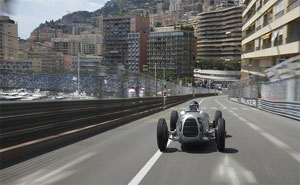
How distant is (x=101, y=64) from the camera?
1416 cm

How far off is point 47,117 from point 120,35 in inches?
6503

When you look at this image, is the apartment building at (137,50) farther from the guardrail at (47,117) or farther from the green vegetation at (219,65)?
the guardrail at (47,117)

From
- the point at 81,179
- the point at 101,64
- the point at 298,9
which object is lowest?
the point at 81,179

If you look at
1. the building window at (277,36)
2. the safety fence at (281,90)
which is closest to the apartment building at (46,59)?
the safety fence at (281,90)

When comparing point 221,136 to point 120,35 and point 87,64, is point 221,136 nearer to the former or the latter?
point 87,64

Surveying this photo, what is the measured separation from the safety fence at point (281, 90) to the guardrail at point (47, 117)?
900cm

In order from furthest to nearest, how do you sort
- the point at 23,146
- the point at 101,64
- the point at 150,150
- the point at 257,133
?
the point at 101,64, the point at 257,133, the point at 150,150, the point at 23,146

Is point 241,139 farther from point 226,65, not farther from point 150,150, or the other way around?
point 226,65

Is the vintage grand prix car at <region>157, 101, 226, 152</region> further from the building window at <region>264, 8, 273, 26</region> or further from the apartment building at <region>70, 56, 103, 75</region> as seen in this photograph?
the building window at <region>264, 8, 273, 26</region>

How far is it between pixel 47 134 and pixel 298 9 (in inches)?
1225

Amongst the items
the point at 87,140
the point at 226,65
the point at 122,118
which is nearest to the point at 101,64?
the point at 122,118

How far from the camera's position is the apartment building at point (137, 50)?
16100 centimetres

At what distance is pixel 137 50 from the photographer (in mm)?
162250

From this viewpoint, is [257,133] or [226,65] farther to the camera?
[226,65]
